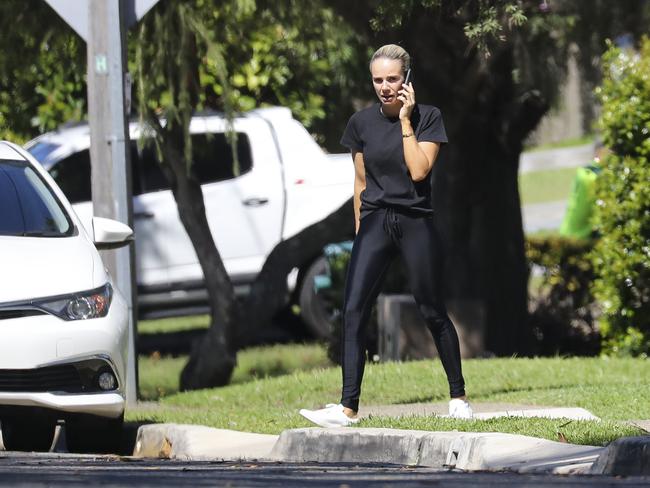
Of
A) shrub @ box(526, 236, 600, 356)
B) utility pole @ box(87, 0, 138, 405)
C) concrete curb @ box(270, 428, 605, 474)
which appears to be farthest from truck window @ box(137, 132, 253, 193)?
concrete curb @ box(270, 428, 605, 474)

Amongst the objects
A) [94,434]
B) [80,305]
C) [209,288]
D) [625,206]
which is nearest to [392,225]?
[80,305]

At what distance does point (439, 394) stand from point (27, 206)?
8.78 ft

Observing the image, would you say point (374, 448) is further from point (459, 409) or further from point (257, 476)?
point (257, 476)

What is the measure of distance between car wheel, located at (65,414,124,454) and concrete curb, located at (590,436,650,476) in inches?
117

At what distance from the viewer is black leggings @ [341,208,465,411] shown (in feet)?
25.1

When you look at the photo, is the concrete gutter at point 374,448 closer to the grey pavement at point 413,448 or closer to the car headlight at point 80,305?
the grey pavement at point 413,448

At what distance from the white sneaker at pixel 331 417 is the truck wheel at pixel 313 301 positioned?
7180 millimetres

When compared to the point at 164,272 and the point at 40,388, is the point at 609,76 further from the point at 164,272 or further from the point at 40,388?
the point at 40,388

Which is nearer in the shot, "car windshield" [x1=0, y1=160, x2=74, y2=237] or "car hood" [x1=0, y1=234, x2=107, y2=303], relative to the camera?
"car hood" [x1=0, y1=234, x2=107, y2=303]

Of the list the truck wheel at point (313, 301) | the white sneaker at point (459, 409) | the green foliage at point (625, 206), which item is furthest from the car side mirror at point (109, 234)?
the truck wheel at point (313, 301)

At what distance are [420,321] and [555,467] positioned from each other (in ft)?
22.3

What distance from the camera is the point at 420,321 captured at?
12789 millimetres

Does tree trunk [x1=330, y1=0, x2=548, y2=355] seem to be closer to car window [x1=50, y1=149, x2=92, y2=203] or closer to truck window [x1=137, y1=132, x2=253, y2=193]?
truck window [x1=137, y1=132, x2=253, y2=193]

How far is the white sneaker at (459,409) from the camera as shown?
7.66 metres
